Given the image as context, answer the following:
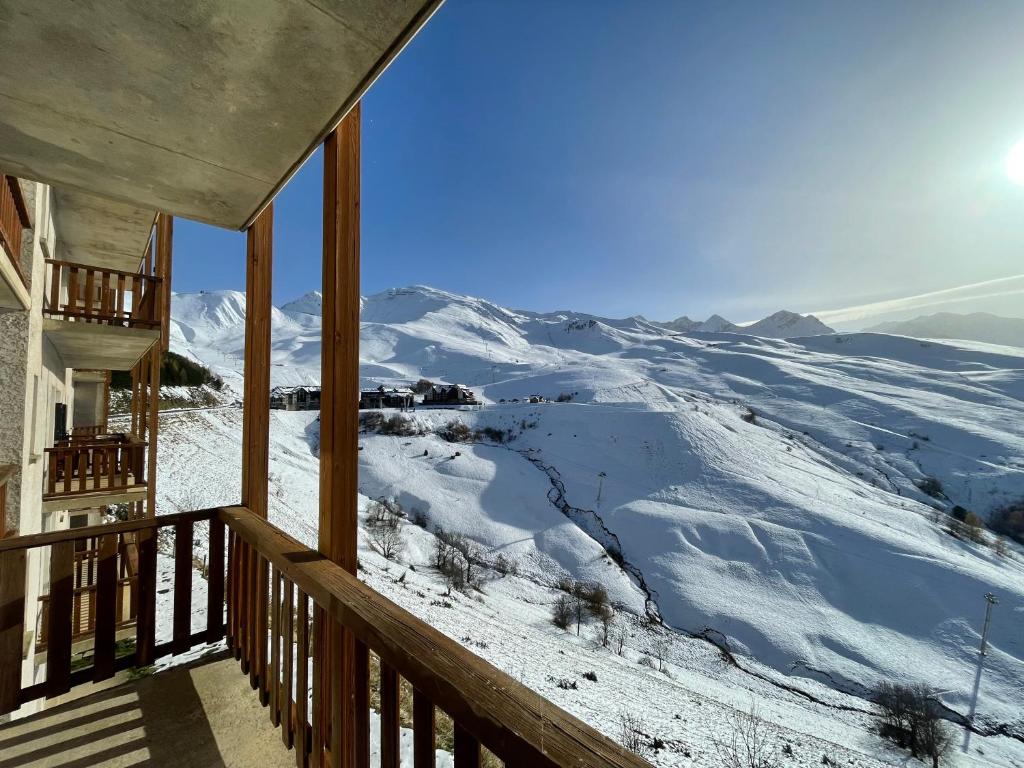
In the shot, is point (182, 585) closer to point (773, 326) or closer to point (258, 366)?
point (258, 366)

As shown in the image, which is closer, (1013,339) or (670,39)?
(670,39)

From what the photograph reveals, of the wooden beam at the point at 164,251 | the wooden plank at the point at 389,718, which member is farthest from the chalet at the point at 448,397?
the wooden plank at the point at 389,718

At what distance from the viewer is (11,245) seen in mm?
2639

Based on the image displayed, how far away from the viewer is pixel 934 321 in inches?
5694

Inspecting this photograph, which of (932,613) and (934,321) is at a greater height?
(934,321)

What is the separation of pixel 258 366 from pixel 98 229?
4560mm

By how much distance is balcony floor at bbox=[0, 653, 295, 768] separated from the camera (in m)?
1.62

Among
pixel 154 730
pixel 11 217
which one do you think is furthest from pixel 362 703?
pixel 11 217

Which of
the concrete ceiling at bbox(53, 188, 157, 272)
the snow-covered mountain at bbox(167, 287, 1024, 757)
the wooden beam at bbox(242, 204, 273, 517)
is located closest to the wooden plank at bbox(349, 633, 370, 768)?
the wooden beam at bbox(242, 204, 273, 517)

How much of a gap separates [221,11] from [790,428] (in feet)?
139

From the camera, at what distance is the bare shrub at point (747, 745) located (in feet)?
26.5

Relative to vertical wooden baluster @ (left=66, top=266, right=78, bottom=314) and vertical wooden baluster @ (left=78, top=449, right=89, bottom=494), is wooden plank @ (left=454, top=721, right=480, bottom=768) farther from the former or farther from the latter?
vertical wooden baluster @ (left=78, top=449, right=89, bottom=494)

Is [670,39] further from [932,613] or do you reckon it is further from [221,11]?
[932,613]

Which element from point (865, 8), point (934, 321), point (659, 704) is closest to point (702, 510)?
point (659, 704)
